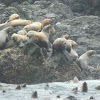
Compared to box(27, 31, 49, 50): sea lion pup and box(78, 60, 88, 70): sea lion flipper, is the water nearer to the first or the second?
box(27, 31, 49, 50): sea lion pup

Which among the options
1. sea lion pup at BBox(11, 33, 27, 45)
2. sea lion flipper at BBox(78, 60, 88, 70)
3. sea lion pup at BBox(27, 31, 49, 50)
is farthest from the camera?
sea lion flipper at BBox(78, 60, 88, 70)

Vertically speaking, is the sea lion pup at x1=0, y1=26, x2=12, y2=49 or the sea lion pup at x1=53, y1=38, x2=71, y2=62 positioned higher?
the sea lion pup at x1=0, y1=26, x2=12, y2=49

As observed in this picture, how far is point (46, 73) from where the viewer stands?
25.3ft

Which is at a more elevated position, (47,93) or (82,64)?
(47,93)

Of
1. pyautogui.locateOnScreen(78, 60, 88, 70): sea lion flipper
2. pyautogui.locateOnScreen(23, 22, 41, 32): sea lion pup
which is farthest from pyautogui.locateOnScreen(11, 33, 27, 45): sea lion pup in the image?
pyautogui.locateOnScreen(78, 60, 88, 70): sea lion flipper

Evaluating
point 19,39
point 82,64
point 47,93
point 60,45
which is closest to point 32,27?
point 19,39

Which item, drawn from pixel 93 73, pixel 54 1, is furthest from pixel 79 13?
pixel 93 73

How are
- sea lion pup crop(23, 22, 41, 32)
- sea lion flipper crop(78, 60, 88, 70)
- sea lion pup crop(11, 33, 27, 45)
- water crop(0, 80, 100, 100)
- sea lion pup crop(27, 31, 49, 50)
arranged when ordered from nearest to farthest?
water crop(0, 80, 100, 100) < sea lion pup crop(27, 31, 49, 50) < sea lion pup crop(11, 33, 27, 45) < sea lion pup crop(23, 22, 41, 32) < sea lion flipper crop(78, 60, 88, 70)

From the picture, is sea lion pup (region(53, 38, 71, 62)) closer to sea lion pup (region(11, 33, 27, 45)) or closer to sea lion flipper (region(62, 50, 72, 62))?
sea lion flipper (region(62, 50, 72, 62))

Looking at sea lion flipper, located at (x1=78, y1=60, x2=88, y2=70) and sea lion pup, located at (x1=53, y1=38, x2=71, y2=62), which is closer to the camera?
sea lion pup, located at (x1=53, y1=38, x2=71, y2=62)

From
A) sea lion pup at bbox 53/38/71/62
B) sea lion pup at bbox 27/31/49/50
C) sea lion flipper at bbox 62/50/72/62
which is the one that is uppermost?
sea lion pup at bbox 27/31/49/50

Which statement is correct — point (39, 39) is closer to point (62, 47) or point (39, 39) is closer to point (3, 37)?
point (62, 47)

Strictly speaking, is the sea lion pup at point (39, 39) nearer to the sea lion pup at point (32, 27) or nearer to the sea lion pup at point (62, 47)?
the sea lion pup at point (62, 47)

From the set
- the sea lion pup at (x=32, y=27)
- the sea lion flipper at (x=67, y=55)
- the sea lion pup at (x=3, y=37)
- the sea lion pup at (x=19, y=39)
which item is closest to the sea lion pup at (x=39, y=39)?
the sea lion pup at (x=19, y=39)
